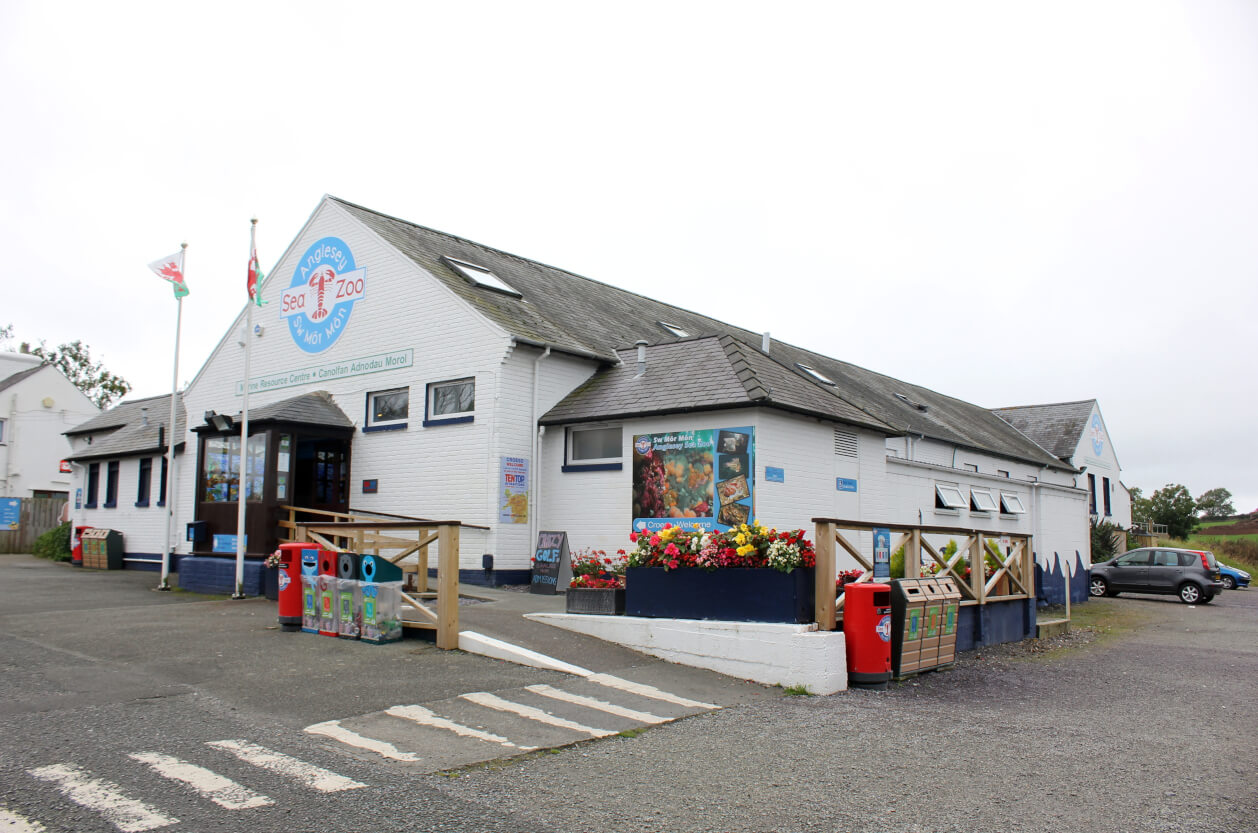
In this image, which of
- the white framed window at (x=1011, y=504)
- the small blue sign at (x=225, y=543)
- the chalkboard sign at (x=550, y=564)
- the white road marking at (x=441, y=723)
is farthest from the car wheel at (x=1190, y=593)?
the white road marking at (x=441, y=723)

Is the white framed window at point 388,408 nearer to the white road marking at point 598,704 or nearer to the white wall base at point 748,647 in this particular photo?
the white wall base at point 748,647

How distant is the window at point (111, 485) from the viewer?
26.8 m

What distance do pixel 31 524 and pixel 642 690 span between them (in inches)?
1245

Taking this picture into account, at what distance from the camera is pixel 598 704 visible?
27.7 ft

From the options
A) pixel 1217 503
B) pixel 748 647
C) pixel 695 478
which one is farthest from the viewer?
pixel 1217 503

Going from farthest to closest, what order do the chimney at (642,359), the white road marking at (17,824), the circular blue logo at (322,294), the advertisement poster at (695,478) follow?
the circular blue logo at (322,294), the chimney at (642,359), the advertisement poster at (695,478), the white road marking at (17,824)

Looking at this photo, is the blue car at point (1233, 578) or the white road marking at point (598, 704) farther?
the blue car at point (1233, 578)

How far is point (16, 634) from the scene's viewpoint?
11219 mm

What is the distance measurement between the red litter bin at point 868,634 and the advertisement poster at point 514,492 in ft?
28.2

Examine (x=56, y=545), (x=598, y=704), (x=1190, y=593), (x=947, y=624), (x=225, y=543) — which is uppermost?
(x=225, y=543)

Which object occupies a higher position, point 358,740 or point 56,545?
point 56,545

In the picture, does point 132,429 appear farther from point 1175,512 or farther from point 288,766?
point 1175,512

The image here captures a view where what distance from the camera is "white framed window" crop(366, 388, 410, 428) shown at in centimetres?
1916

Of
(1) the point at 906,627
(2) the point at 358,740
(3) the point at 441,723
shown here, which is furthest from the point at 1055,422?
(2) the point at 358,740
